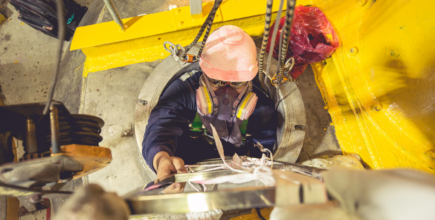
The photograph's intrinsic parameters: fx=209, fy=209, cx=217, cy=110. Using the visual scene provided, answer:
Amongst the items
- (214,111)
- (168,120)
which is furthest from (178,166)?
(214,111)

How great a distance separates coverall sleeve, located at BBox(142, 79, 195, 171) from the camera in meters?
1.64

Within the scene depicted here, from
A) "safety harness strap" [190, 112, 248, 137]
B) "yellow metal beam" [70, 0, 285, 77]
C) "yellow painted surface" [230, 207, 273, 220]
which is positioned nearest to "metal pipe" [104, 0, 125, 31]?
"yellow metal beam" [70, 0, 285, 77]

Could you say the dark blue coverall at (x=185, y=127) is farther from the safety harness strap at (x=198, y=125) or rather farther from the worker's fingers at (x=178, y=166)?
the worker's fingers at (x=178, y=166)

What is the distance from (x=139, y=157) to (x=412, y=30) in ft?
7.49

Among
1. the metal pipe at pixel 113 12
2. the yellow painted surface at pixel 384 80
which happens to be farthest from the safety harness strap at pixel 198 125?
the metal pipe at pixel 113 12

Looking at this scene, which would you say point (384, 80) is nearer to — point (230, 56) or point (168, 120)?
point (230, 56)

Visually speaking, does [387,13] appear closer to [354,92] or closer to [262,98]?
[354,92]

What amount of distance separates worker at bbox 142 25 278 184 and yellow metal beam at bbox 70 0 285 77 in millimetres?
496

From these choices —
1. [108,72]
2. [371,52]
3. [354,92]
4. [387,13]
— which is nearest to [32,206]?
[108,72]

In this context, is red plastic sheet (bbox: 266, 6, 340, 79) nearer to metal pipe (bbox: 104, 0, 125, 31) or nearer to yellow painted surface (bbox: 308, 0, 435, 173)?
yellow painted surface (bbox: 308, 0, 435, 173)

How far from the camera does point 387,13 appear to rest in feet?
5.05

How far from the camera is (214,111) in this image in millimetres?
1848

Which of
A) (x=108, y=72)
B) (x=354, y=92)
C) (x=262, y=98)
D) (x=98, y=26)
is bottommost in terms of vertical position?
(x=354, y=92)

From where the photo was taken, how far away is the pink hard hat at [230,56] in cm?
158
